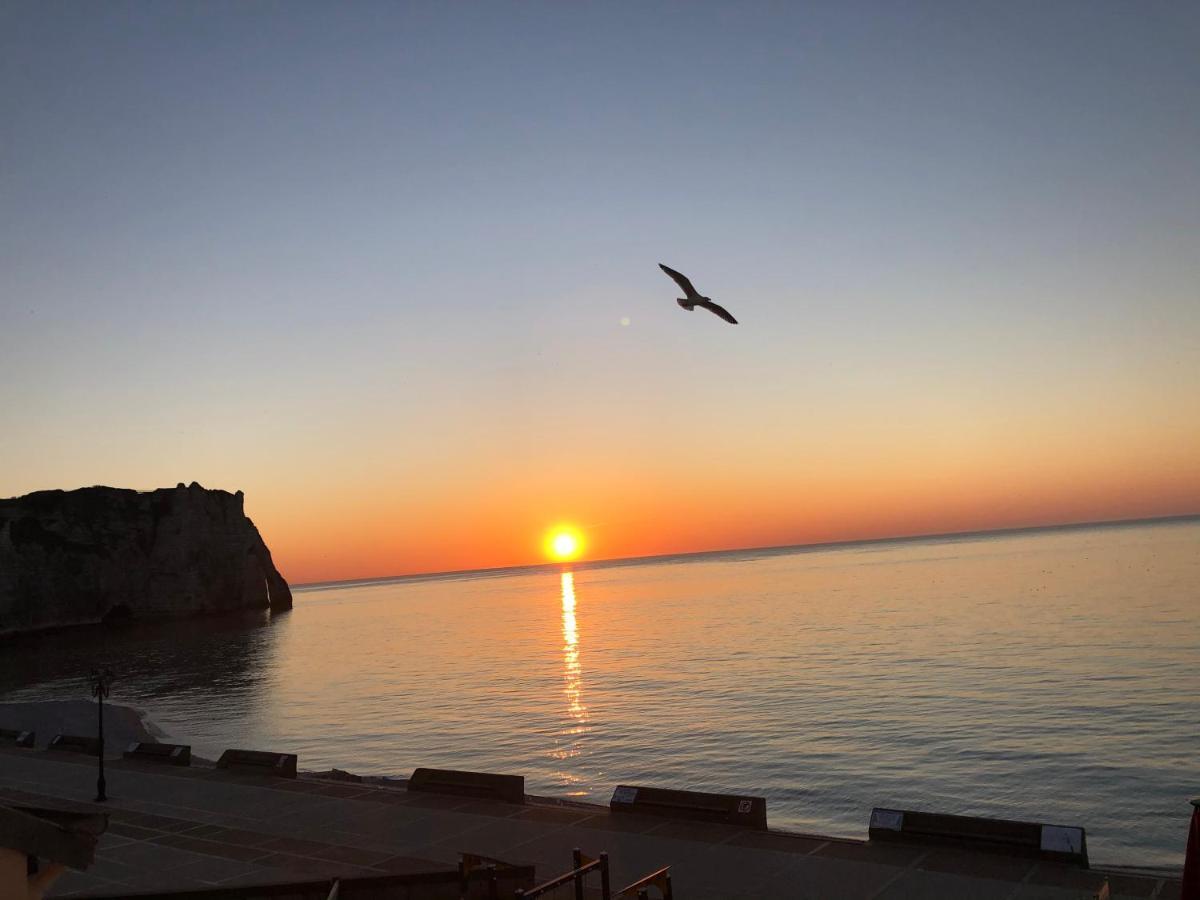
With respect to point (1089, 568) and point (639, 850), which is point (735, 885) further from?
point (1089, 568)

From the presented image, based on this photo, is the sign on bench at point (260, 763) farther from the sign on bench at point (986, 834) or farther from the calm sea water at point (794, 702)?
the sign on bench at point (986, 834)

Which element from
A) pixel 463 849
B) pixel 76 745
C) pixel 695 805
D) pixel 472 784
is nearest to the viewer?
pixel 463 849

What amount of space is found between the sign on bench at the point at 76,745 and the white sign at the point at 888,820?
22.7 meters

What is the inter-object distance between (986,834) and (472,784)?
393 inches

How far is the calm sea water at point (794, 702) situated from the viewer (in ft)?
81.6

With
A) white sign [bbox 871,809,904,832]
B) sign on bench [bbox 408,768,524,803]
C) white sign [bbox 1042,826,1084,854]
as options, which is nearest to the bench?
sign on bench [bbox 408,768,524,803]

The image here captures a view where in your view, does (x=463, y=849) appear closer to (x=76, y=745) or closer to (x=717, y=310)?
(x=717, y=310)

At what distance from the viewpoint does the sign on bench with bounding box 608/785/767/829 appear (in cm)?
1507

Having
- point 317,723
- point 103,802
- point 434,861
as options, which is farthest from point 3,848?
point 317,723

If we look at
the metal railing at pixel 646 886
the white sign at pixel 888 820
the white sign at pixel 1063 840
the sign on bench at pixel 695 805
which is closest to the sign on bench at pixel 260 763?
the sign on bench at pixel 695 805

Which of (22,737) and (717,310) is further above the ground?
(717,310)

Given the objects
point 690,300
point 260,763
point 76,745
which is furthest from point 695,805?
point 76,745

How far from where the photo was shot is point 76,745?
26625mm

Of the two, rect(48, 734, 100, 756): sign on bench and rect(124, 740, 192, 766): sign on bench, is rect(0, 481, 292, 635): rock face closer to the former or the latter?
rect(48, 734, 100, 756): sign on bench
